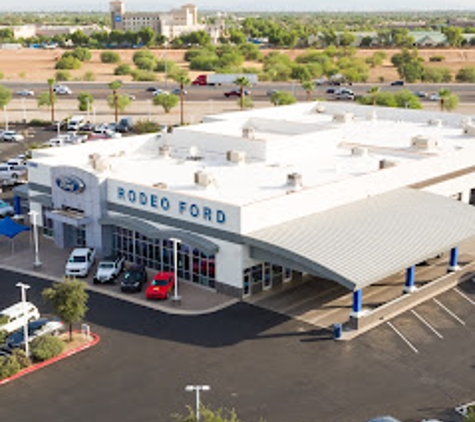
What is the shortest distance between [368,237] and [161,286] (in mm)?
12260

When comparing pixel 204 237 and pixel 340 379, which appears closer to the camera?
pixel 340 379

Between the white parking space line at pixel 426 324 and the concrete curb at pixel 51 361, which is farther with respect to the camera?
the white parking space line at pixel 426 324

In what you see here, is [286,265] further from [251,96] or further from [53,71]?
[53,71]

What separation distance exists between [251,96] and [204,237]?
9000 cm

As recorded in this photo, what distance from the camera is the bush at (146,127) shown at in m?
96.5

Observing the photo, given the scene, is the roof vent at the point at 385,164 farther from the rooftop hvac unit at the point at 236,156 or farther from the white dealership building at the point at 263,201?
the rooftop hvac unit at the point at 236,156

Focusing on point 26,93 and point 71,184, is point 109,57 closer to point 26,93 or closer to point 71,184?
point 26,93

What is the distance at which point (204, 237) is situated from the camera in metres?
44.2

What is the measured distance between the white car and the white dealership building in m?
1.86

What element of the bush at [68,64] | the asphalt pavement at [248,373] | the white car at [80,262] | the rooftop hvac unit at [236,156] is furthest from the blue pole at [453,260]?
the bush at [68,64]

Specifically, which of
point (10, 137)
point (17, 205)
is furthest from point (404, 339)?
point (10, 137)

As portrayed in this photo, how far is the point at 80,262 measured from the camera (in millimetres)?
47219

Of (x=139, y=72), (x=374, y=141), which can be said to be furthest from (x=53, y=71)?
(x=374, y=141)

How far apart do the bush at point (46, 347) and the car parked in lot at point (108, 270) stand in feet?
29.9
